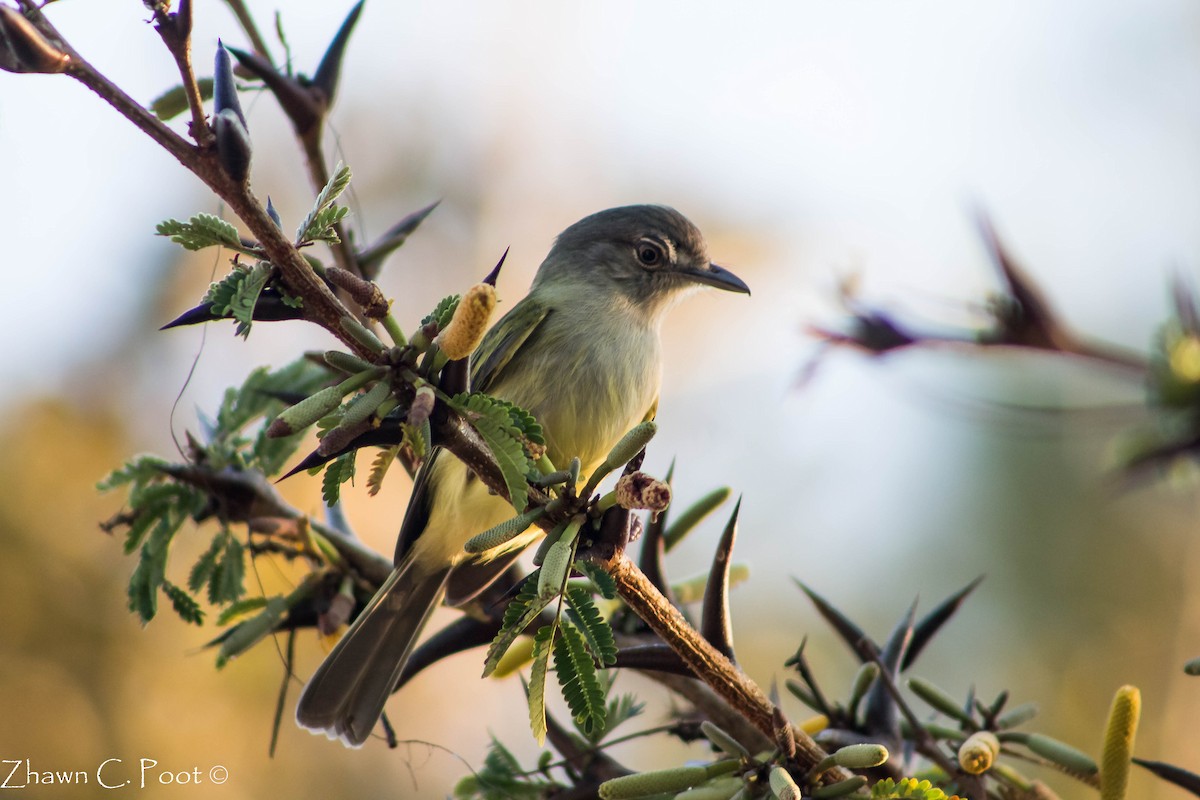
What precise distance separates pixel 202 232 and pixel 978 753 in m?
1.50

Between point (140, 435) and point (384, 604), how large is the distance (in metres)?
4.04

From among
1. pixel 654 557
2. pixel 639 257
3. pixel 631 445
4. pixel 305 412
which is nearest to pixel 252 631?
pixel 654 557

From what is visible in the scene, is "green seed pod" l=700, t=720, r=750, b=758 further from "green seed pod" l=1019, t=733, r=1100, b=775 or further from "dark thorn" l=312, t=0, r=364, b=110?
"dark thorn" l=312, t=0, r=364, b=110

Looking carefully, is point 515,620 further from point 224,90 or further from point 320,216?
point 224,90

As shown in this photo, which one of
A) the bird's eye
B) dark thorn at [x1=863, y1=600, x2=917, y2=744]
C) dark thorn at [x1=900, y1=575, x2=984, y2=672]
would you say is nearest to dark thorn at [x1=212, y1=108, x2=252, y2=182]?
dark thorn at [x1=863, y1=600, x2=917, y2=744]

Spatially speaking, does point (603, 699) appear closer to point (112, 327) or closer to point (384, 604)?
point (384, 604)

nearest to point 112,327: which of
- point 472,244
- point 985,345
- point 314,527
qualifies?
point 472,244

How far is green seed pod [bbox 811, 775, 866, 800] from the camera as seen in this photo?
1674 millimetres

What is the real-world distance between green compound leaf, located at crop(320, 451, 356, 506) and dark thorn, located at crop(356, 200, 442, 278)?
3.64ft

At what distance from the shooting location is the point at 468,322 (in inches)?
57.7

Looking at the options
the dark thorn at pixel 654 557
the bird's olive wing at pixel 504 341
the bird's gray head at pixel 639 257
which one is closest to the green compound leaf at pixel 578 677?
the dark thorn at pixel 654 557

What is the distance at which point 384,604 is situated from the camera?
3711 mm

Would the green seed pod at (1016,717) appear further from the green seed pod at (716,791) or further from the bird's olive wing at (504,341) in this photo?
the bird's olive wing at (504,341)

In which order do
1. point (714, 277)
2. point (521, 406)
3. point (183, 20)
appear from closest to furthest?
point (183, 20) < point (521, 406) < point (714, 277)
